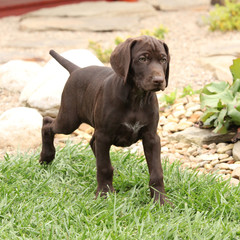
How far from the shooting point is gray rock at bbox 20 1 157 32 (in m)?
11.5

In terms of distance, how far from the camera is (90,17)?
40.0 feet

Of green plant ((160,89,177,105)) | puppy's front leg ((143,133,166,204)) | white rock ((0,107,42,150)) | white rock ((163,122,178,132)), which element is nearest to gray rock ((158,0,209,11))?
green plant ((160,89,177,105))

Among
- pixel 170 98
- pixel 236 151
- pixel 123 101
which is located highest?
pixel 123 101

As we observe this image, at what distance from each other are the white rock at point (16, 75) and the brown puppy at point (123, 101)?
336 cm

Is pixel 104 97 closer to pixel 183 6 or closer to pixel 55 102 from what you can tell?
pixel 55 102

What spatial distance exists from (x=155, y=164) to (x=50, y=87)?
294 cm

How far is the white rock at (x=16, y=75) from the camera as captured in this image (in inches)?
310

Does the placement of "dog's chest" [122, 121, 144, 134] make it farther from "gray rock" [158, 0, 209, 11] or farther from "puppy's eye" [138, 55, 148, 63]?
"gray rock" [158, 0, 209, 11]

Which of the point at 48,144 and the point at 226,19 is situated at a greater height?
the point at 48,144

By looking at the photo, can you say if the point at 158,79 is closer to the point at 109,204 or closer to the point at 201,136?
the point at 109,204

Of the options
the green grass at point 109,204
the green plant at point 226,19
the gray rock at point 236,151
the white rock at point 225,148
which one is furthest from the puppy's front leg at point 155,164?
the green plant at point 226,19

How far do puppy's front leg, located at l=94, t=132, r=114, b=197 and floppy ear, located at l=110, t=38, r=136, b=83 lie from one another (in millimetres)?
605

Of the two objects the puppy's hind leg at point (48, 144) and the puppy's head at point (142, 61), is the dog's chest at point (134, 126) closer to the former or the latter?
the puppy's head at point (142, 61)

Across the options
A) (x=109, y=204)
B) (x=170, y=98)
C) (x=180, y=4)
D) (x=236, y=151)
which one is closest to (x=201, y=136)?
(x=236, y=151)
